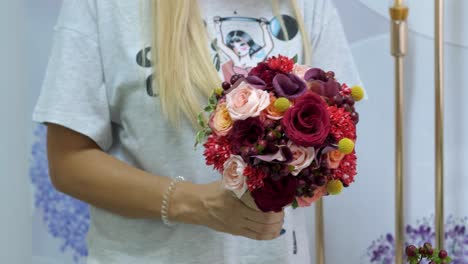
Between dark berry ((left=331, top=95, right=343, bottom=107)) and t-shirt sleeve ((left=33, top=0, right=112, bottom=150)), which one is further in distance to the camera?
t-shirt sleeve ((left=33, top=0, right=112, bottom=150))

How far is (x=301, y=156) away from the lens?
0.79 m

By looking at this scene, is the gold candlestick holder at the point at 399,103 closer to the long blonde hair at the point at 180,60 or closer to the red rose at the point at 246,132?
the long blonde hair at the point at 180,60

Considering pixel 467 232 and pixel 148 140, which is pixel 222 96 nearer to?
pixel 148 140

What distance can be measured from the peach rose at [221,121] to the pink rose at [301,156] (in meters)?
0.08

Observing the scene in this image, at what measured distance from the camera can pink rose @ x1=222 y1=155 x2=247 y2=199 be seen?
818 millimetres

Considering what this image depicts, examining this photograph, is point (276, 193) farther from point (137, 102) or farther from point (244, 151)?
point (137, 102)

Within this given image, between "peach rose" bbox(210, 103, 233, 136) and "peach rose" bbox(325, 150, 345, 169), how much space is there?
0.12 meters

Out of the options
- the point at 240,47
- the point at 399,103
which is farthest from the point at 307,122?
the point at 399,103

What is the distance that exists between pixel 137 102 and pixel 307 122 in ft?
1.19

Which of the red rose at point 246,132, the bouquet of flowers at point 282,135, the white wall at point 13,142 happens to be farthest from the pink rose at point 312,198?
the white wall at point 13,142

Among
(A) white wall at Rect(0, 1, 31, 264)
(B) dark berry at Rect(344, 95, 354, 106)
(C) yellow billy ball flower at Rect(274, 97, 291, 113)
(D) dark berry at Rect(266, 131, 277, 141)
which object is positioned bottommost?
(A) white wall at Rect(0, 1, 31, 264)

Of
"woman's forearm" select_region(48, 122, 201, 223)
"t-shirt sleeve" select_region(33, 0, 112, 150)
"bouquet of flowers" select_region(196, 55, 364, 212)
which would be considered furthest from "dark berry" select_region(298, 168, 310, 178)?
"t-shirt sleeve" select_region(33, 0, 112, 150)

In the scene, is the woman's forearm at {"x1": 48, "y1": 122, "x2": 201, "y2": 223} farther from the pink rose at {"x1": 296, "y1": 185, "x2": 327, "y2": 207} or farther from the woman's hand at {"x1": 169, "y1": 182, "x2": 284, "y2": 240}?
the pink rose at {"x1": 296, "y1": 185, "x2": 327, "y2": 207}

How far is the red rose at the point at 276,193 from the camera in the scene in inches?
31.9
